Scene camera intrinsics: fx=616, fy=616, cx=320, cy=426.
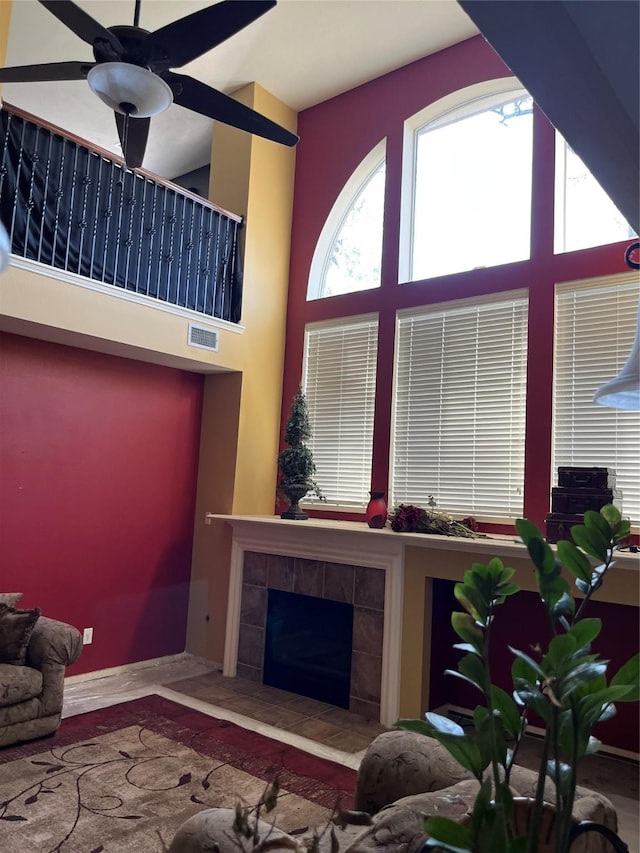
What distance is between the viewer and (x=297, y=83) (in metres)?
5.78

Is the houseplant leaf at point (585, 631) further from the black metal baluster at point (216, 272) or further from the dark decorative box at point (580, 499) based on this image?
the black metal baluster at point (216, 272)

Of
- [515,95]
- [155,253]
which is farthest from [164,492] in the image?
[515,95]

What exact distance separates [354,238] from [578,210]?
2.06 m

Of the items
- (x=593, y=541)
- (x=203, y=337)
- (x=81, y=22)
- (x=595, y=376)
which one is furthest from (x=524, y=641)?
(x=81, y=22)

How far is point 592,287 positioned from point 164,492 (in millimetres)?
3802

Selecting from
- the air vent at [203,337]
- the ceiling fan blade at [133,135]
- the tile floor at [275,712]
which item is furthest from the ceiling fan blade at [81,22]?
the tile floor at [275,712]

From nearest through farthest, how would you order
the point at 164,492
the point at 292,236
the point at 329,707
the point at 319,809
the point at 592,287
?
the point at 319,809 < the point at 592,287 < the point at 329,707 < the point at 164,492 < the point at 292,236

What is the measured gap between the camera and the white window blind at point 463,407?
14.8 feet

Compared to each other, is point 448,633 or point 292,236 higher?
point 292,236

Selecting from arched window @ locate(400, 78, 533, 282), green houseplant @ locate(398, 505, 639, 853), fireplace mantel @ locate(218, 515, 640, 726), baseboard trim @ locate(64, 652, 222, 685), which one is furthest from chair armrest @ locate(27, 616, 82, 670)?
arched window @ locate(400, 78, 533, 282)

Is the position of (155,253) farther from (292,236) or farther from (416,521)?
(416,521)

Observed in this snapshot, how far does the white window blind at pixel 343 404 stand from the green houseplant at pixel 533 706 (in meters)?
4.22

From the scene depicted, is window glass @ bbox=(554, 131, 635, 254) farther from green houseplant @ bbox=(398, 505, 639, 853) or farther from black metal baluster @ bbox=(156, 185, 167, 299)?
green houseplant @ bbox=(398, 505, 639, 853)

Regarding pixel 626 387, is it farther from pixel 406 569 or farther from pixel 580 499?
pixel 406 569
